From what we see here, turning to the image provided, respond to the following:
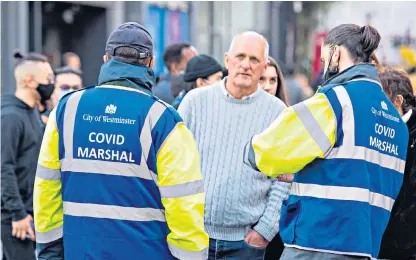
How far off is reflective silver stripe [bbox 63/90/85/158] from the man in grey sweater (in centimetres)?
120

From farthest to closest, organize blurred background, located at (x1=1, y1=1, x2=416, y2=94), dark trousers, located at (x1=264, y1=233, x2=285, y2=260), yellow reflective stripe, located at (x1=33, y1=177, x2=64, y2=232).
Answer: blurred background, located at (x1=1, y1=1, x2=416, y2=94) < dark trousers, located at (x1=264, y1=233, x2=285, y2=260) < yellow reflective stripe, located at (x1=33, y1=177, x2=64, y2=232)

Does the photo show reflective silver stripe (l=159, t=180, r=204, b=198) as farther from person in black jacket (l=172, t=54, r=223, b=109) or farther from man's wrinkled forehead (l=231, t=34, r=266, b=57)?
person in black jacket (l=172, t=54, r=223, b=109)

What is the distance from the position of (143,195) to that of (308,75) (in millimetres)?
21499

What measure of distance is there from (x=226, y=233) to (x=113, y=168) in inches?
50.4

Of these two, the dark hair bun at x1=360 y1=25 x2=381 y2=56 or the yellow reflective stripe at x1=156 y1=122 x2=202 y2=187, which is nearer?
the yellow reflective stripe at x1=156 y1=122 x2=202 y2=187

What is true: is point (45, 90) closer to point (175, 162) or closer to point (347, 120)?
point (175, 162)

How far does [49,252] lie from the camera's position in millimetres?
4234

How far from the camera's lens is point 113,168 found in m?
3.96

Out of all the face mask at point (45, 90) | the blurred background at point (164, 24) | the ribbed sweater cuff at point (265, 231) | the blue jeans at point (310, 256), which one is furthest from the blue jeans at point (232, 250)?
the blurred background at point (164, 24)

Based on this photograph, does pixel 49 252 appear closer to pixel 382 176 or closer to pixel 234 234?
pixel 234 234

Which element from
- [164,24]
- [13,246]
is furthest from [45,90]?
[164,24]

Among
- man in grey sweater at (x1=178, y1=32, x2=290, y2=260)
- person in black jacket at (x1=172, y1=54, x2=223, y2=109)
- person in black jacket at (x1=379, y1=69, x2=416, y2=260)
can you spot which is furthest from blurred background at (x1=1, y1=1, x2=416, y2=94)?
person in black jacket at (x1=379, y1=69, x2=416, y2=260)

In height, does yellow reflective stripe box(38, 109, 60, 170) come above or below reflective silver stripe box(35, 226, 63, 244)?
above

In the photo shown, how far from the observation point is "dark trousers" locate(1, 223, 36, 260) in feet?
21.9
